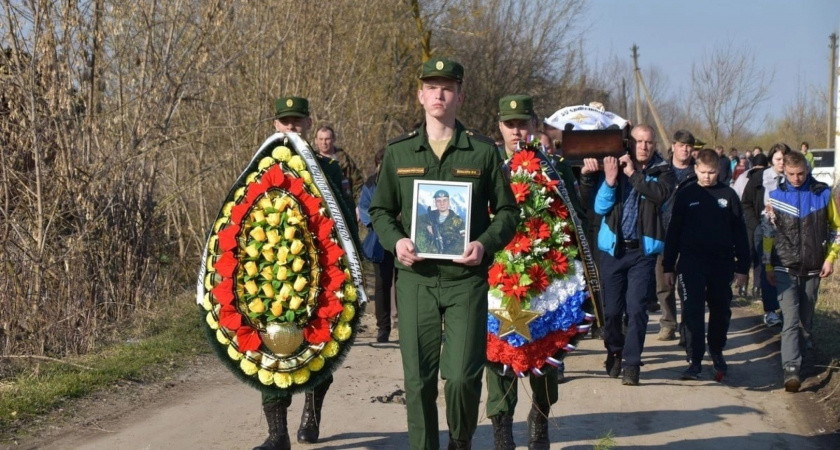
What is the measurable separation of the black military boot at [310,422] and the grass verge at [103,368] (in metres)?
1.96

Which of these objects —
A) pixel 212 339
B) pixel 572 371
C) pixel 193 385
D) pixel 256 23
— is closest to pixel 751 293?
pixel 572 371

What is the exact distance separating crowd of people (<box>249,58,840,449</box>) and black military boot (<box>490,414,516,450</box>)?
0.01m

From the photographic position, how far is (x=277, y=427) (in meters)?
6.79

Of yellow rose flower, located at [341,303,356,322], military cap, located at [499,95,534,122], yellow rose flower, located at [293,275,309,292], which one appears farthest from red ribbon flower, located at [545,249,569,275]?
yellow rose flower, located at [293,275,309,292]

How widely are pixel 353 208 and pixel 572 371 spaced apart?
3.68 m

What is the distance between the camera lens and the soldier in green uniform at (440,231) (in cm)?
550

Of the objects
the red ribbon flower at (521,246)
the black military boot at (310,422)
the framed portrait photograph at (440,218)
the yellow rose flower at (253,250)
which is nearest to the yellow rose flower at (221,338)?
the yellow rose flower at (253,250)

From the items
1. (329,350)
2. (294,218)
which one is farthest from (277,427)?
(294,218)

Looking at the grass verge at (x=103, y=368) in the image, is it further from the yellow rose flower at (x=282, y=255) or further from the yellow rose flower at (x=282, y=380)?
the yellow rose flower at (x=282, y=255)

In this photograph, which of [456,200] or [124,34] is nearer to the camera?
[456,200]

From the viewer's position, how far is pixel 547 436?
22.8 ft

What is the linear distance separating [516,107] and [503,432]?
213 centimetres

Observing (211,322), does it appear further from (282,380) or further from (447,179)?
(447,179)

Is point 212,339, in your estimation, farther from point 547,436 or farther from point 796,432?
point 796,432
